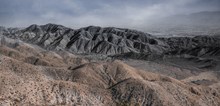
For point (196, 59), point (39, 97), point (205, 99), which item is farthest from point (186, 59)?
point (39, 97)

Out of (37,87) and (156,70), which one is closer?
(37,87)

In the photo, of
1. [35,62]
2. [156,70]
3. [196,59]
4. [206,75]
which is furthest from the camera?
[196,59]

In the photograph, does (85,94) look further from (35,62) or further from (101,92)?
(35,62)

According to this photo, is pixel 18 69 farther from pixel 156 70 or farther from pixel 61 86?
pixel 156 70

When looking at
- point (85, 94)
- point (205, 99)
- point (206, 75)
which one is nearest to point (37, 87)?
point (85, 94)

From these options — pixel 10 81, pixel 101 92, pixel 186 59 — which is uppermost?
pixel 10 81

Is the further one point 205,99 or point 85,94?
point 205,99

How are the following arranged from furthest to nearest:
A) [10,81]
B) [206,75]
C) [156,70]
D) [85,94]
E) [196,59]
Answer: [196,59] → [156,70] → [206,75] → [85,94] → [10,81]

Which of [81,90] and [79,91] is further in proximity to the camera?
[81,90]

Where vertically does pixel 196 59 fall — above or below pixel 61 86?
below
